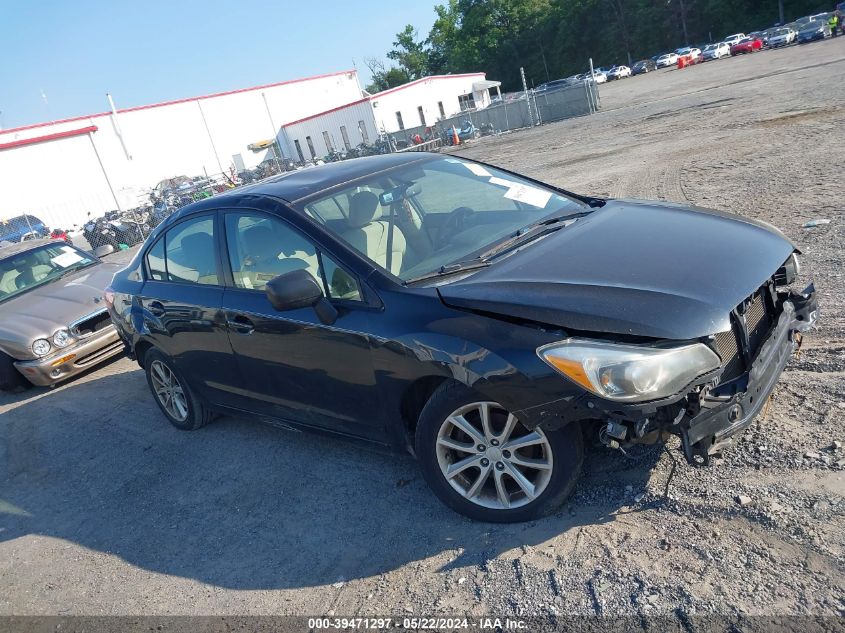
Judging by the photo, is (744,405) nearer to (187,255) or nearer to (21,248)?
(187,255)

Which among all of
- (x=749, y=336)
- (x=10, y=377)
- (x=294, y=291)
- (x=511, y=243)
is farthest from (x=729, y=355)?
(x=10, y=377)

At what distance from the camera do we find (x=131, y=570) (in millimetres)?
3965

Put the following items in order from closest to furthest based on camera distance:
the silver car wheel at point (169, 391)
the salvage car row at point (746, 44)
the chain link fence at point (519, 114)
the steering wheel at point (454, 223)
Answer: the steering wheel at point (454, 223), the silver car wheel at point (169, 391), the chain link fence at point (519, 114), the salvage car row at point (746, 44)

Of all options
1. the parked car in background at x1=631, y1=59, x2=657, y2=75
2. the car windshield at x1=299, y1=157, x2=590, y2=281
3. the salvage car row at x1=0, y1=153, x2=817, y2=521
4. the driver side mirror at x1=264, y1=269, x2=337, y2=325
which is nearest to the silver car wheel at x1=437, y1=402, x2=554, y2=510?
the salvage car row at x1=0, y1=153, x2=817, y2=521

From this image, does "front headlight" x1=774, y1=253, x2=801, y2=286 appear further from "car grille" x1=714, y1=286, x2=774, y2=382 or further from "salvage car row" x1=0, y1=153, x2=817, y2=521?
"car grille" x1=714, y1=286, x2=774, y2=382

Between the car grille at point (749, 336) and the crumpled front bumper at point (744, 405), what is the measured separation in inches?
2.6

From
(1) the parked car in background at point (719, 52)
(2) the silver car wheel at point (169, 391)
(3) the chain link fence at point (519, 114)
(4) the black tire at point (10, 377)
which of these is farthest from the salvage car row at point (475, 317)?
(1) the parked car in background at point (719, 52)

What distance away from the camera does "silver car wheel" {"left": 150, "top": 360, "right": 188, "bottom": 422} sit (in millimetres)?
5538

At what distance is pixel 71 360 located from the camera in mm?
7781

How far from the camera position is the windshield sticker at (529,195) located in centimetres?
454

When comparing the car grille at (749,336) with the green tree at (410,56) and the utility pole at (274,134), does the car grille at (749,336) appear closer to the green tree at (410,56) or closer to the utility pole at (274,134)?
the utility pole at (274,134)

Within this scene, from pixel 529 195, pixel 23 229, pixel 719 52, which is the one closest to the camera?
pixel 529 195

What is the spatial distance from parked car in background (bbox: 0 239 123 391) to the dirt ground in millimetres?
1194

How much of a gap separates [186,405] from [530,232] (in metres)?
3.14
